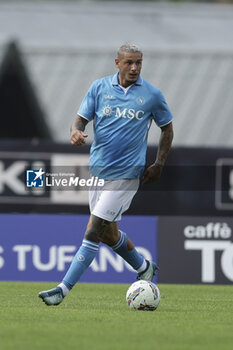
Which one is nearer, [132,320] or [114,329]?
[114,329]

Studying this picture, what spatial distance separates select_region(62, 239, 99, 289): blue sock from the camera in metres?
9.55

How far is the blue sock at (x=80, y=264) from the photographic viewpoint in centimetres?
955

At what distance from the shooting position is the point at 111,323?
841 centimetres

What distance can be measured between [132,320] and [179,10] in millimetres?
15955

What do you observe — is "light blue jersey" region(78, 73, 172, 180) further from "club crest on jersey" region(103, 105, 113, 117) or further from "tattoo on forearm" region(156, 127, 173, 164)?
"tattoo on forearm" region(156, 127, 173, 164)

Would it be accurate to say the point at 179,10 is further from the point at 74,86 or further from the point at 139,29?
the point at 74,86

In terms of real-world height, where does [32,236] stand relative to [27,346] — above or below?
below

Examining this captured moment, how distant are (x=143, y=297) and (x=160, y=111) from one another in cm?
173

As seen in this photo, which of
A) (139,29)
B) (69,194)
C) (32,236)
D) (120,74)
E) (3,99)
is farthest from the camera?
(139,29)

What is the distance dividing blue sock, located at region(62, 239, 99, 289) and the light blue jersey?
64cm

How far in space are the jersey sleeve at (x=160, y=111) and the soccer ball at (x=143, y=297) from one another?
1.53 m

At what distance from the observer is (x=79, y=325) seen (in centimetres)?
824

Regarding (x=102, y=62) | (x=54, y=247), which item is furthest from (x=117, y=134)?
(x=102, y=62)

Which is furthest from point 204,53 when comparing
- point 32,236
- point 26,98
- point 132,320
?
point 132,320
